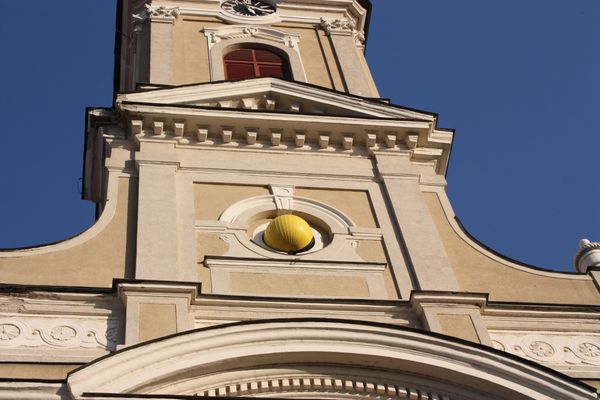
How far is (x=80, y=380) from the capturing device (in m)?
12.9

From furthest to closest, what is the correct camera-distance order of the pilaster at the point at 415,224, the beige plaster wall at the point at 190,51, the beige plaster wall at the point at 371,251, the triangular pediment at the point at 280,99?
the beige plaster wall at the point at 190,51 < the triangular pediment at the point at 280,99 < the beige plaster wall at the point at 371,251 < the pilaster at the point at 415,224

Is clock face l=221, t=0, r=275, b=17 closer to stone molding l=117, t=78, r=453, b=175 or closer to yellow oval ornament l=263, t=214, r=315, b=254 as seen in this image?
stone molding l=117, t=78, r=453, b=175

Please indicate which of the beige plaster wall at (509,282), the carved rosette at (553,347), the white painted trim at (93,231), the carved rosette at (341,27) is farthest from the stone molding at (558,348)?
the carved rosette at (341,27)

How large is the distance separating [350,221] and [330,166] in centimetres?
155

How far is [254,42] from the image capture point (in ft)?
78.5

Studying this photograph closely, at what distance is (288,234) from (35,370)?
14.3 ft

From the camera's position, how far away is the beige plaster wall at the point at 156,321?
1425 centimetres

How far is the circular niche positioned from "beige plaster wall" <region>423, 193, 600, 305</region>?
1772 mm

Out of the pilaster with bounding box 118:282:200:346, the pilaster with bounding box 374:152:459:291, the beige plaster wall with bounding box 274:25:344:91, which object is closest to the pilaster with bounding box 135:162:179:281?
the pilaster with bounding box 118:282:200:346

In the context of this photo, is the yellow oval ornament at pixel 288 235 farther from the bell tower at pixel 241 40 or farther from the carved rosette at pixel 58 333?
the bell tower at pixel 241 40

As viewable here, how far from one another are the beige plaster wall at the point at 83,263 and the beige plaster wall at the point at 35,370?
67.1 inches

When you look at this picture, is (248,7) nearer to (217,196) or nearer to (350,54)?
(350,54)

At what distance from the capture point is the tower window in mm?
22828

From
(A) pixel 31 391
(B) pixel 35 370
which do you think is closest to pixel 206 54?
(B) pixel 35 370
